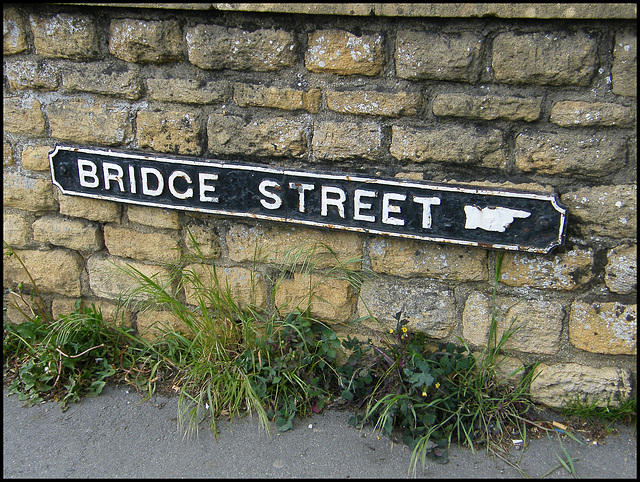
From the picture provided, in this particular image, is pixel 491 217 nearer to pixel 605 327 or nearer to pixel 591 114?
pixel 591 114

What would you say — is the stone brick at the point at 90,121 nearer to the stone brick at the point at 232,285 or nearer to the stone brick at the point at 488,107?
the stone brick at the point at 232,285

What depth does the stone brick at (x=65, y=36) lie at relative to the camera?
87.2 inches

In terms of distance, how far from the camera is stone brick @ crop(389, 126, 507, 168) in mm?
1930

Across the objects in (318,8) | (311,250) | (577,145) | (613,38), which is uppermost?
(318,8)

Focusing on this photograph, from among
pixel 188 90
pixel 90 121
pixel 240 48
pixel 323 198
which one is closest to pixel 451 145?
pixel 323 198

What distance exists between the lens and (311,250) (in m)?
2.23

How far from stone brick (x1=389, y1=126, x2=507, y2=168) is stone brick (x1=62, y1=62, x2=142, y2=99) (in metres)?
1.13

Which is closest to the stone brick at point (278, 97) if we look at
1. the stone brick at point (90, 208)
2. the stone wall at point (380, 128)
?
the stone wall at point (380, 128)

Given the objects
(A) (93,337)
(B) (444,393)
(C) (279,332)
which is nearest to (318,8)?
(C) (279,332)

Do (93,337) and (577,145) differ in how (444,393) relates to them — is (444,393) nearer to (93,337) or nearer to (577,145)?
(577,145)

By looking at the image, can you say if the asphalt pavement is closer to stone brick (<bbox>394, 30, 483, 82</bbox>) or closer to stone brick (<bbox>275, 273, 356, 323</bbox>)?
stone brick (<bbox>275, 273, 356, 323</bbox>)

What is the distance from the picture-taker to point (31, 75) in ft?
7.73

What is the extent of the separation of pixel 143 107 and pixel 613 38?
6.01 ft

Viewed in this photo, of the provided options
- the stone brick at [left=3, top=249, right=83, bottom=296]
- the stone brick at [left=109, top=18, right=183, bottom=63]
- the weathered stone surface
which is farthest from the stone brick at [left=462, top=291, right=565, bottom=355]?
the stone brick at [left=3, top=249, right=83, bottom=296]
